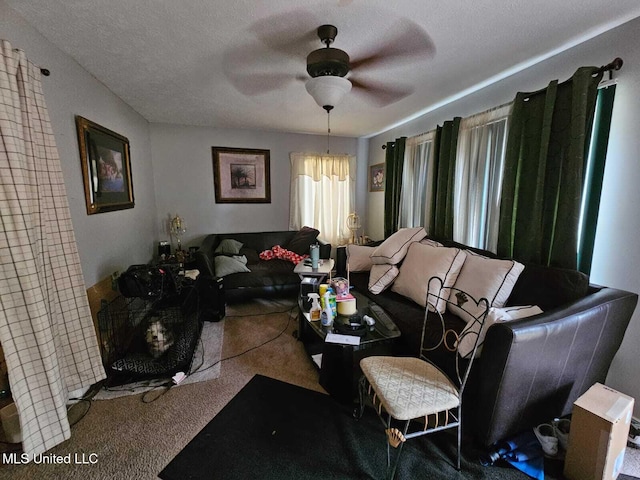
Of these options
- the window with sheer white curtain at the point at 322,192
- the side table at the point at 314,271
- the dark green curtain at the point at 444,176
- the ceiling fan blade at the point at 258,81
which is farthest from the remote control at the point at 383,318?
the window with sheer white curtain at the point at 322,192

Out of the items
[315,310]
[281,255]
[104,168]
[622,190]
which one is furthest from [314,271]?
[622,190]

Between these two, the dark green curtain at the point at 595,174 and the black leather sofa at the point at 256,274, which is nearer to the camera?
the dark green curtain at the point at 595,174

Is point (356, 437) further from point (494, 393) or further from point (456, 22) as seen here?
point (456, 22)

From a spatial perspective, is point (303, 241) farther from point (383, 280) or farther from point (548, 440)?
point (548, 440)

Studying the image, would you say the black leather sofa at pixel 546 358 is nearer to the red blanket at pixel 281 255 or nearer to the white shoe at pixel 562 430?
the white shoe at pixel 562 430

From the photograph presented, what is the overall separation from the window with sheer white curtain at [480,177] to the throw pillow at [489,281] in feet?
1.58

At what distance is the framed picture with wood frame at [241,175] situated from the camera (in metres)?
4.09

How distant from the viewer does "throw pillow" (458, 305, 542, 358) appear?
4.76 feet

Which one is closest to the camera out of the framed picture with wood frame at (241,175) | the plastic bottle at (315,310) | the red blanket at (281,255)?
the plastic bottle at (315,310)

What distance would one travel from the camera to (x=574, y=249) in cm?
178

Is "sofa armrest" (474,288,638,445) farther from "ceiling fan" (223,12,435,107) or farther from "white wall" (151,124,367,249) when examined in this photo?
"white wall" (151,124,367,249)

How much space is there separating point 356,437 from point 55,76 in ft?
9.57

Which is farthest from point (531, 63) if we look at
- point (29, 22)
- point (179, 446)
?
point (179, 446)

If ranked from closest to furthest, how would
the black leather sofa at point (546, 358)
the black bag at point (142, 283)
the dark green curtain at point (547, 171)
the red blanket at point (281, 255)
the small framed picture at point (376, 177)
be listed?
the black leather sofa at point (546, 358) < the dark green curtain at point (547, 171) < the black bag at point (142, 283) < the red blanket at point (281, 255) < the small framed picture at point (376, 177)
